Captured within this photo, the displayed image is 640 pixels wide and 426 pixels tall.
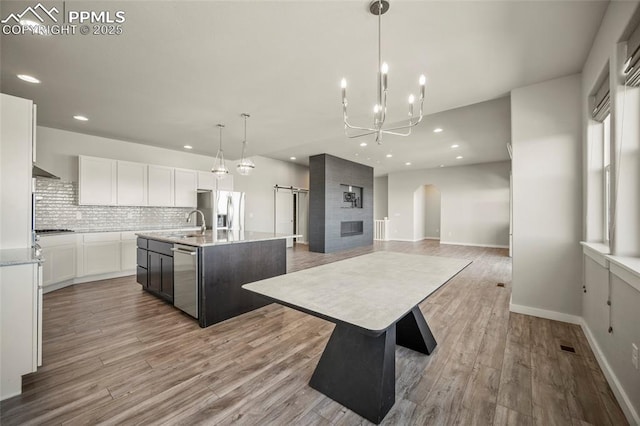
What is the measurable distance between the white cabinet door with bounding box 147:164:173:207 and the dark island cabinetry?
1.74 meters

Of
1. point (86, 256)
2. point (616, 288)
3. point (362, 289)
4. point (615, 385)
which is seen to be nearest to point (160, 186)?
point (86, 256)

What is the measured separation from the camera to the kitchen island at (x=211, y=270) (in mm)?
2693

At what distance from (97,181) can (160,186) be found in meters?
1.01

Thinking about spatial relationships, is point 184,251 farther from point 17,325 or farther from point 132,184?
point 132,184

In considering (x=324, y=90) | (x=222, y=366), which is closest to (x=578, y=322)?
(x=222, y=366)

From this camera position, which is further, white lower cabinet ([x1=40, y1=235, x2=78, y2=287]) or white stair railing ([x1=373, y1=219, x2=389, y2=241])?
white stair railing ([x1=373, y1=219, x2=389, y2=241])

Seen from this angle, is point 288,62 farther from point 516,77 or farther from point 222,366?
point 222,366

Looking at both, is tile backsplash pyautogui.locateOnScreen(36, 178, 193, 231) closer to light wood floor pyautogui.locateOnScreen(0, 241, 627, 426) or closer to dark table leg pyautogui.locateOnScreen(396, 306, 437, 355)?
light wood floor pyautogui.locateOnScreen(0, 241, 627, 426)

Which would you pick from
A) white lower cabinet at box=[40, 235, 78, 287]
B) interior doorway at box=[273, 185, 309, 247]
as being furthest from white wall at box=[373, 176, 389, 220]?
white lower cabinet at box=[40, 235, 78, 287]

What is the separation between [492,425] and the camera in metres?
1.45

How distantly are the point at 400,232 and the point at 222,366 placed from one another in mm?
9738

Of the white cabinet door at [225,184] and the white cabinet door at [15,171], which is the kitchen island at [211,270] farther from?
the white cabinet door at [225,184]

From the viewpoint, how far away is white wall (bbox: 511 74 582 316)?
2.76 metres

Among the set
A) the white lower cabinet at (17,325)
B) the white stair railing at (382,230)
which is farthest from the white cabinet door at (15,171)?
the white stair railing at (382,230)
